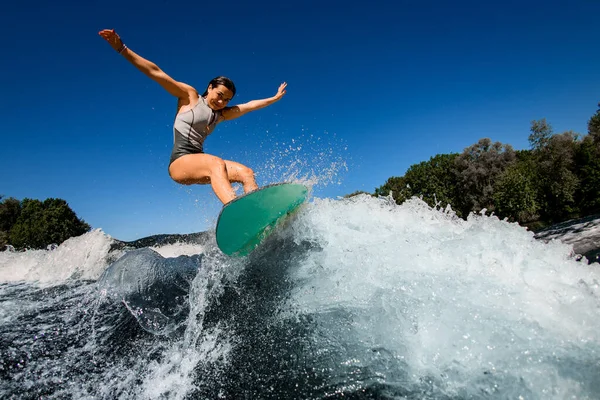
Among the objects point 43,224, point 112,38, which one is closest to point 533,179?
point 112,38

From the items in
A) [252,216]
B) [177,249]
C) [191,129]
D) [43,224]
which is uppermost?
[43,224]

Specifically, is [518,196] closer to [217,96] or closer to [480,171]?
[480,171]

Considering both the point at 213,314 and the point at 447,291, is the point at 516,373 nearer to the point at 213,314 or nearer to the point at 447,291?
the point at 447,291

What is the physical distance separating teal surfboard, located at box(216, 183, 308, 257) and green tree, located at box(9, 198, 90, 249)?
45.2m

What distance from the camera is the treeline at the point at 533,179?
29.4 metres

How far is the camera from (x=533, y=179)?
31.0 m

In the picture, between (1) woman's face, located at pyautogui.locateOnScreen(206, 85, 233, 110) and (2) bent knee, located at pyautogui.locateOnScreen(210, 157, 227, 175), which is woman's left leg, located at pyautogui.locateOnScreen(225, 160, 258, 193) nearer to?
(2) bent knee, located at pyautogui.locateOnScreen(210, 157, 227, 175)

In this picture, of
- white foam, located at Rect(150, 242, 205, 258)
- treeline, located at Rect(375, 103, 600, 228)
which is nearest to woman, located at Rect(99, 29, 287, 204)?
white foam, located at Rect(150, 242, 205, 258)

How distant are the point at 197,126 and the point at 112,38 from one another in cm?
144

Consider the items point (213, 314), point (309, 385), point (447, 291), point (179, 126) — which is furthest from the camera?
point (179, 126)

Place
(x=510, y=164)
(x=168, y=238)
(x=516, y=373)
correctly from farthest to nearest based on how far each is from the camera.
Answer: (x=510, y=164) < (x=168, y=238) < (x=516, y=373)

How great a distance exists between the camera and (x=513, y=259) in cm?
233

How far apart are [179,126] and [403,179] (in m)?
45.1

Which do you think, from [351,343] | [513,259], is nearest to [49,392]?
[351,343]
